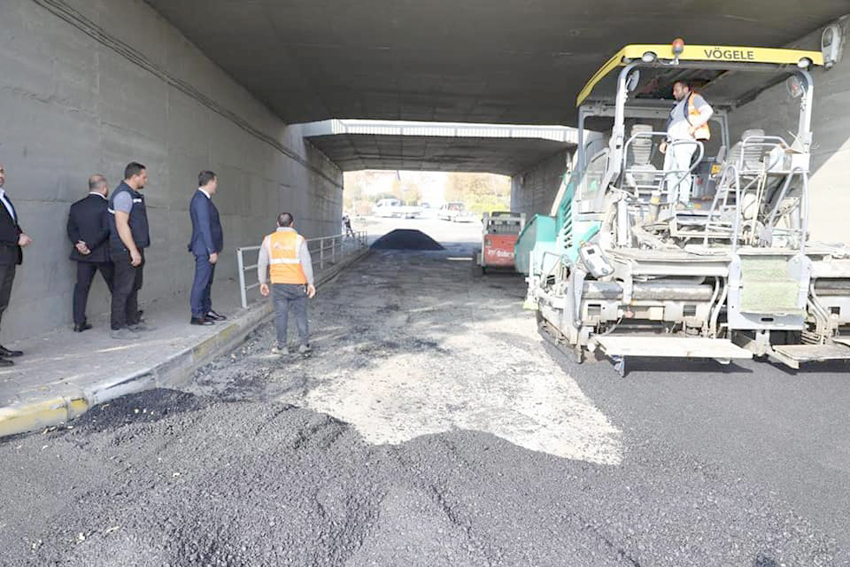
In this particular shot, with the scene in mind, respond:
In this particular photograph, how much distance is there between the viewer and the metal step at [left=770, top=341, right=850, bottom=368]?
4.86 metres

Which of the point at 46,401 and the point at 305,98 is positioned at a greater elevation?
the point at 305,98

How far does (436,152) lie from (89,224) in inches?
756

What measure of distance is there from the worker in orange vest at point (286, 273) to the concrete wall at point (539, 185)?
1378 centimetres

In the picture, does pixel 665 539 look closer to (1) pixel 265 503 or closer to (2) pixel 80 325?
(1) pixel 265 503

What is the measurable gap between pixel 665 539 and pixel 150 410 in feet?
12.1

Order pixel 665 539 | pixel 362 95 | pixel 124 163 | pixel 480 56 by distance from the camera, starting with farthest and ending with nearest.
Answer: pixel 362 95 → pixel 480 56 → pixel 124 163 → pixel 665 539

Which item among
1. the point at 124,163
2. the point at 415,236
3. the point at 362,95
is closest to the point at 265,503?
the point at 124,163

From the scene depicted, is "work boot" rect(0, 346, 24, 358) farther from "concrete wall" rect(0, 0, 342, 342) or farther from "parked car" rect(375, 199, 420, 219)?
"parked car" rect(375, 199, 420, 219)

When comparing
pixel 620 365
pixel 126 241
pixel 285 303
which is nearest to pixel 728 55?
pixel 620 365

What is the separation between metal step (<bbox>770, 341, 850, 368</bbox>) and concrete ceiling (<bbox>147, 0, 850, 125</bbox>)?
183 inches

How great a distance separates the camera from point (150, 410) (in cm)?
420

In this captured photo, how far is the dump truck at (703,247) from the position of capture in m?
5.14

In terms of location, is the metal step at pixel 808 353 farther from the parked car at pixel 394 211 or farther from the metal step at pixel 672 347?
the parked car at pixel 394 211

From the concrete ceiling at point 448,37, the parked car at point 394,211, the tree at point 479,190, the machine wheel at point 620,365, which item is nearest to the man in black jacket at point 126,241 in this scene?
the concrete ceiling at point 448,37
